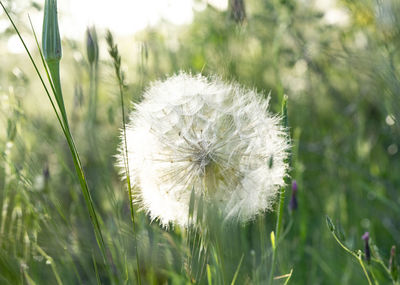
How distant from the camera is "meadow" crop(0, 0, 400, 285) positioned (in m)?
1.59

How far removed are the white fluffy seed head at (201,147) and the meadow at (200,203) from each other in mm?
84

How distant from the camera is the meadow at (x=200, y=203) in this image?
1.59 metres

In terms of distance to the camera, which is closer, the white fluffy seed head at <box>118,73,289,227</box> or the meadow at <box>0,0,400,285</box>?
the meadow at <box>0,0,400,285</box>

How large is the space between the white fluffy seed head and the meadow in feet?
0.27

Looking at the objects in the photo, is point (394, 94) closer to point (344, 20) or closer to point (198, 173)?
point (198, 173)

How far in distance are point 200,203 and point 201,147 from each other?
0.52 meters

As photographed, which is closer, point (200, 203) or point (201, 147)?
point (200, 203)

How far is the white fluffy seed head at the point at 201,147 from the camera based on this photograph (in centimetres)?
172

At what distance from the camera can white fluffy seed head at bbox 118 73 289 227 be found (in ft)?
5.65

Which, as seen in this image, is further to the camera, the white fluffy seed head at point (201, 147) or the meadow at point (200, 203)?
the white fluffy seed head at point (201, 147)

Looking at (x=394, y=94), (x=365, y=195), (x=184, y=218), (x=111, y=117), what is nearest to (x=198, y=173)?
(x=184, y=218)

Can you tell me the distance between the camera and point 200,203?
1325 millimetres

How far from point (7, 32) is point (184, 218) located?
1844 millimetres

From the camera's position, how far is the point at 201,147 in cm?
183
